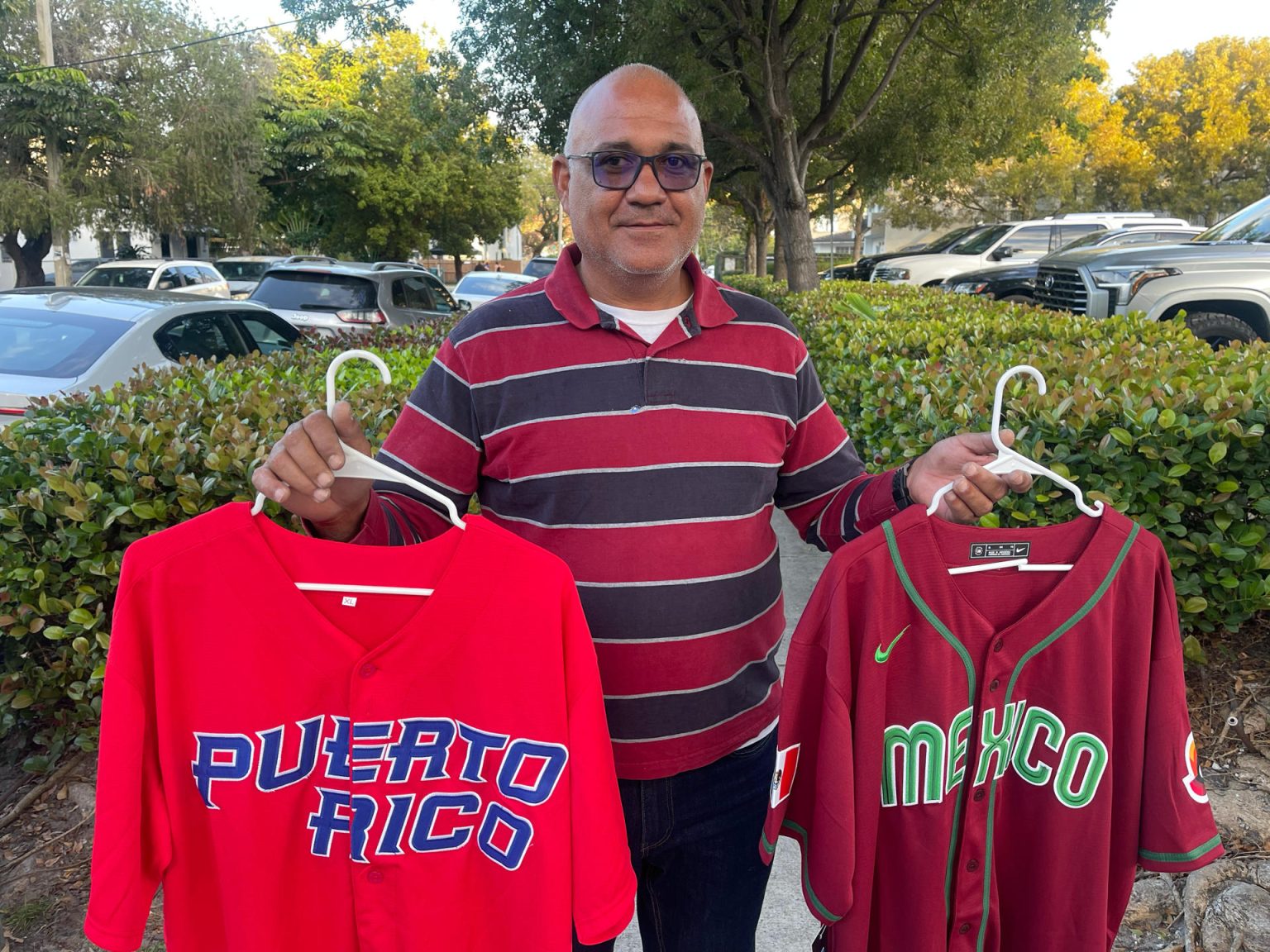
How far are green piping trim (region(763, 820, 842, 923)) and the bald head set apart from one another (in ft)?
4.58

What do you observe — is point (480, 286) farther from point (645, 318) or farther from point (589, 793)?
point (589, 793)

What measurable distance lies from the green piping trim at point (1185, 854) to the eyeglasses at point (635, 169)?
1603 mm

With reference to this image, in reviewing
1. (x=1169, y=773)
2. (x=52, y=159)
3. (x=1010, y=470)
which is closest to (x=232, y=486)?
(x=1010, y=470)

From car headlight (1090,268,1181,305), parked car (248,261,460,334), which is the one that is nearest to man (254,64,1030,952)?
car headlight (1090,268,1181,305)

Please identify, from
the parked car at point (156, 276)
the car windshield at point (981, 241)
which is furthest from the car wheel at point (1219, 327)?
the parked car at point (156, 276)

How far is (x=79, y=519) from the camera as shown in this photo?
10.4 ft

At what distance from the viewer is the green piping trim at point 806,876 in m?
1.72

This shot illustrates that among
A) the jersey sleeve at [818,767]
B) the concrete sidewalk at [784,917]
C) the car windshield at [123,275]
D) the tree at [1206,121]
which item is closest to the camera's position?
the jersey sleeve at [818,767]

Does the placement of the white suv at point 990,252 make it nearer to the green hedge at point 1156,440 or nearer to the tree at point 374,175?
the green hedge at point 1156,440

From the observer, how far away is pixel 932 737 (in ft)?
5.79

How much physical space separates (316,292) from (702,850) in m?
10.5

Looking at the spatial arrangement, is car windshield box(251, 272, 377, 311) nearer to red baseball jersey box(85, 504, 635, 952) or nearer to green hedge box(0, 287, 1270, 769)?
green hedge box(0, 287, 1270, 769)

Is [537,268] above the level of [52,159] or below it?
below

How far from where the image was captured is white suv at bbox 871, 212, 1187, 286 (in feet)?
59.8
